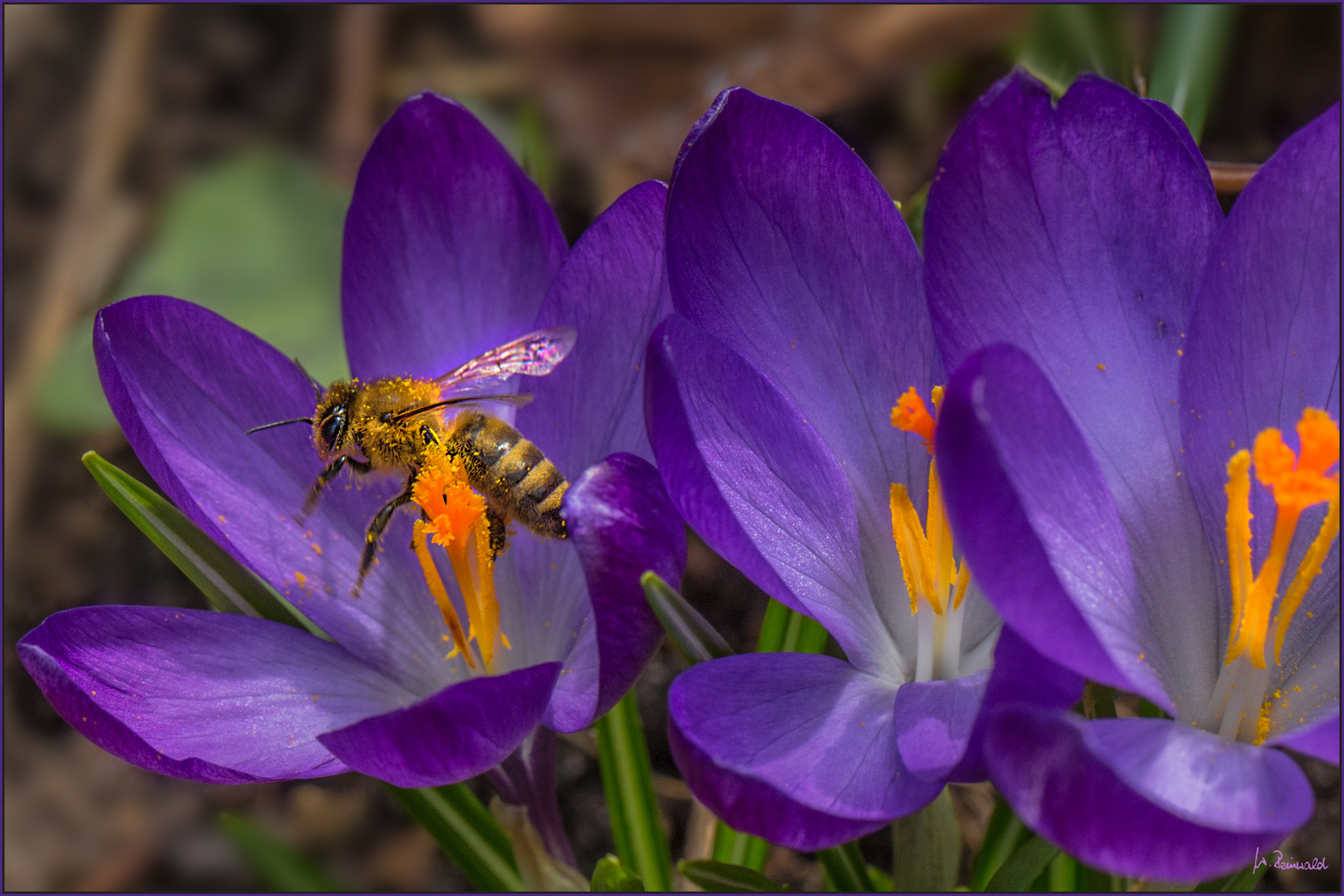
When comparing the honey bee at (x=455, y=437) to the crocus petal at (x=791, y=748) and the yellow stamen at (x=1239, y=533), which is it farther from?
the yellow stamen at (x=1239, y=533)

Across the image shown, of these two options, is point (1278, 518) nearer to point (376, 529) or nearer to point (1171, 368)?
point (1171, 368)

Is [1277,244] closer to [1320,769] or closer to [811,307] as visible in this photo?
[811,307]

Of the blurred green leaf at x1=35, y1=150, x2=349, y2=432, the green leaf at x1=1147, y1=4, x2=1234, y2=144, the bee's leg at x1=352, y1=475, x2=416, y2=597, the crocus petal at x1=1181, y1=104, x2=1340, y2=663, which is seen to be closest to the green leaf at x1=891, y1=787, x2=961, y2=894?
the crocus petal at x1=1181, y1=104, x2=1340, y2=663

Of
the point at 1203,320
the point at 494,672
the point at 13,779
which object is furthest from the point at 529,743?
the point at 13,779

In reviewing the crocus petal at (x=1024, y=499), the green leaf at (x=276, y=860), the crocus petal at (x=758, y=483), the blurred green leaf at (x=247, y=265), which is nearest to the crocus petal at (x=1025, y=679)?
the crocus petal at (x=1024, y=499)

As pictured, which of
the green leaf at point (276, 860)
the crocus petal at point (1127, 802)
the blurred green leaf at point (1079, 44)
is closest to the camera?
the crocus petal at point (1127, 802)

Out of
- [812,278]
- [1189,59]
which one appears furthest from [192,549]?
[1189,59]
